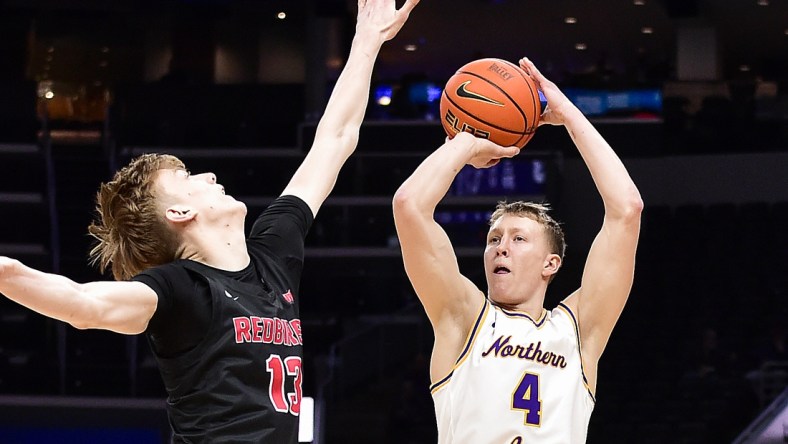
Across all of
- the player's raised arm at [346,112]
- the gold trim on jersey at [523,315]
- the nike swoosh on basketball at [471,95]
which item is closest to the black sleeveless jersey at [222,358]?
the player's raised arm at [346,112]

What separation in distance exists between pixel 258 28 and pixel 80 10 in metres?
2.76

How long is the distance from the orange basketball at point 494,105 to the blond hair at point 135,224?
1200 mm

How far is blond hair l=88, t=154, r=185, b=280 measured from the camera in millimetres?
2930

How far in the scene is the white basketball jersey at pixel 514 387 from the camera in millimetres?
3428

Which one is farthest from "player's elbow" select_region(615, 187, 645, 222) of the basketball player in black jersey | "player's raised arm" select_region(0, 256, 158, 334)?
"player's raised arm" select_region(0, 256, 158, 334)

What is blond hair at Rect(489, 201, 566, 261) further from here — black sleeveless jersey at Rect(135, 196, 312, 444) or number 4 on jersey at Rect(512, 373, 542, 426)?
black sleeveless jersey at Rect(135, 196, 312, 444)

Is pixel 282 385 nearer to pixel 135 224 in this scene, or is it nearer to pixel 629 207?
pixel 135 224

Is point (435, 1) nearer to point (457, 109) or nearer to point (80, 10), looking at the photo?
point (80, 10)

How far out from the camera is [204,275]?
285 centimetres

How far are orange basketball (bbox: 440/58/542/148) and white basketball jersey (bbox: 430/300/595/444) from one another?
0.59 meters

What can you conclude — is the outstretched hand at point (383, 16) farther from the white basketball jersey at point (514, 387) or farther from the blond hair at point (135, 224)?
the blond hair at point (135, 224)

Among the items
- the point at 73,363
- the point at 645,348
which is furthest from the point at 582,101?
the point at 73,363

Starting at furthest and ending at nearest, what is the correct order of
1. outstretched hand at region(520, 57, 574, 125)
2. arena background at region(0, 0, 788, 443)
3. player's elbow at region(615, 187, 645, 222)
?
arena background at region(0, 0, 788, 443)
outstretched hand at region(520, 57, 574, 125)
player's elbow at region(615, 187, 645, 222)

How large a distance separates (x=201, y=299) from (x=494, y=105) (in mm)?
1374
